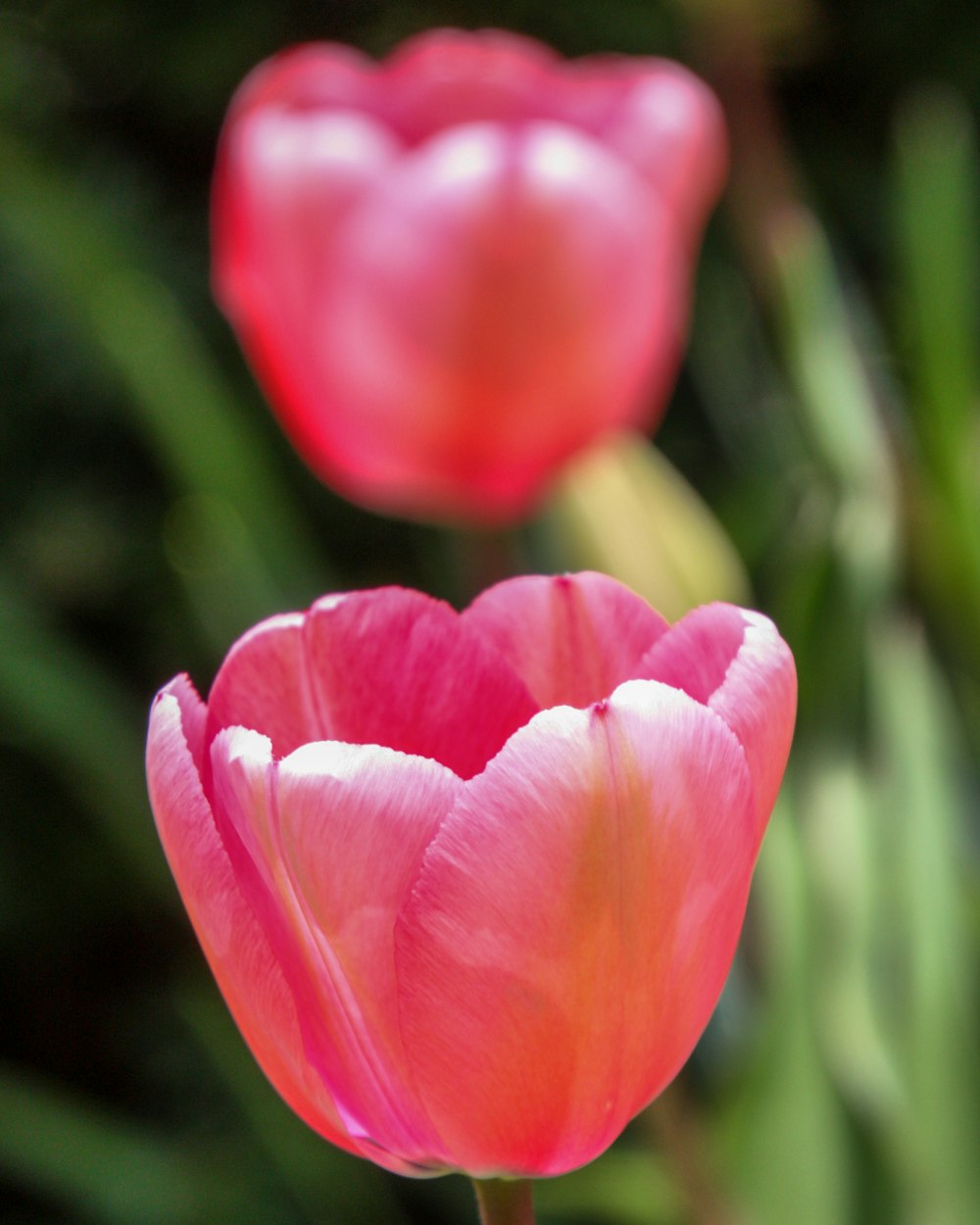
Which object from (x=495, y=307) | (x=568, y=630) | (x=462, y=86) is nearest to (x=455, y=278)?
(x=495, y=307)

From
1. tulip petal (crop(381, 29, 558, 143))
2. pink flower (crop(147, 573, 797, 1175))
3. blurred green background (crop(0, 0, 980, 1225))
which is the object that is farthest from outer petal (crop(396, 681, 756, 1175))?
tulip petal (crop(381, 29, 558, 143))

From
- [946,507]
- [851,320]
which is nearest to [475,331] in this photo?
[946,507]

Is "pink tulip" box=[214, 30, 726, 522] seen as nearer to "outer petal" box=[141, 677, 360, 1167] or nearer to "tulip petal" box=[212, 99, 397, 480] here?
"tulip petal" box=[212, 99, 397, 480]

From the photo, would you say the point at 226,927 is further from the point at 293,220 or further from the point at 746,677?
the point at 293,220

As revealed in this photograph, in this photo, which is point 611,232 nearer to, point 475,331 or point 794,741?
point 475,331

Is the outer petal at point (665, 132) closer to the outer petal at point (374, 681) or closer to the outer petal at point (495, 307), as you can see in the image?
the outer petal at point (495, 307)

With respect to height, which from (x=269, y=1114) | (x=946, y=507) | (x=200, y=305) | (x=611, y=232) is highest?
(x=611, y=232)

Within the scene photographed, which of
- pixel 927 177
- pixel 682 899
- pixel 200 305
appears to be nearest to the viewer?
pixel 682 899
